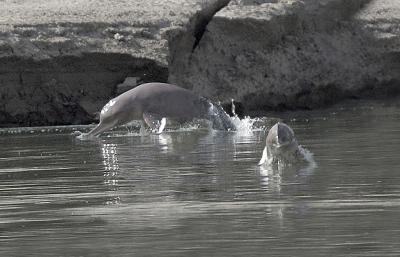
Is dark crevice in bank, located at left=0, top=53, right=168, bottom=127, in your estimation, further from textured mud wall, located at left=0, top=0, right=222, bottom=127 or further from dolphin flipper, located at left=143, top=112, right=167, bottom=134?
dolphin flipper, located at left=143, top=112, right=167, bottom=134

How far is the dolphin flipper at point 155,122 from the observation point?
58.6 feet

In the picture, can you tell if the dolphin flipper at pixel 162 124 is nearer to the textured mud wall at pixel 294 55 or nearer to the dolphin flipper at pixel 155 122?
the dolphin flipper at pixel 155 122

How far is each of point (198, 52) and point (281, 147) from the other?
10736 mm

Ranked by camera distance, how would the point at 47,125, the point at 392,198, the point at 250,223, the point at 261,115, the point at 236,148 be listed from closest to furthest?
the point at 250,223 → the point at 392,198 → the point at 236,148 → the point at 47,125 → the point at 261,115

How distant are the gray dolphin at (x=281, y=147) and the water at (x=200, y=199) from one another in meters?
0.27

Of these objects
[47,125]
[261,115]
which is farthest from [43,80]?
[261,115]

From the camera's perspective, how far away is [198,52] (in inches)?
874

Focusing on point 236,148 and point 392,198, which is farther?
point 236,148

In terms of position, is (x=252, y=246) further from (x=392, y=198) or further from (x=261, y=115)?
(x=261, y=115)

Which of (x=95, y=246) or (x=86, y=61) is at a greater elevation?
(x=86, y=61)

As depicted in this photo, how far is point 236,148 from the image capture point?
46.4 ft

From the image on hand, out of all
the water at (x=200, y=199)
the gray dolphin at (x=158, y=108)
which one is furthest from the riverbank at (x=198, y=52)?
the water at (x=200, y=199)

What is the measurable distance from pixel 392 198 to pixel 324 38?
1530 cm

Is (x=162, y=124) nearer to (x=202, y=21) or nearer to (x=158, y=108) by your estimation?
(x=158, y=108)
